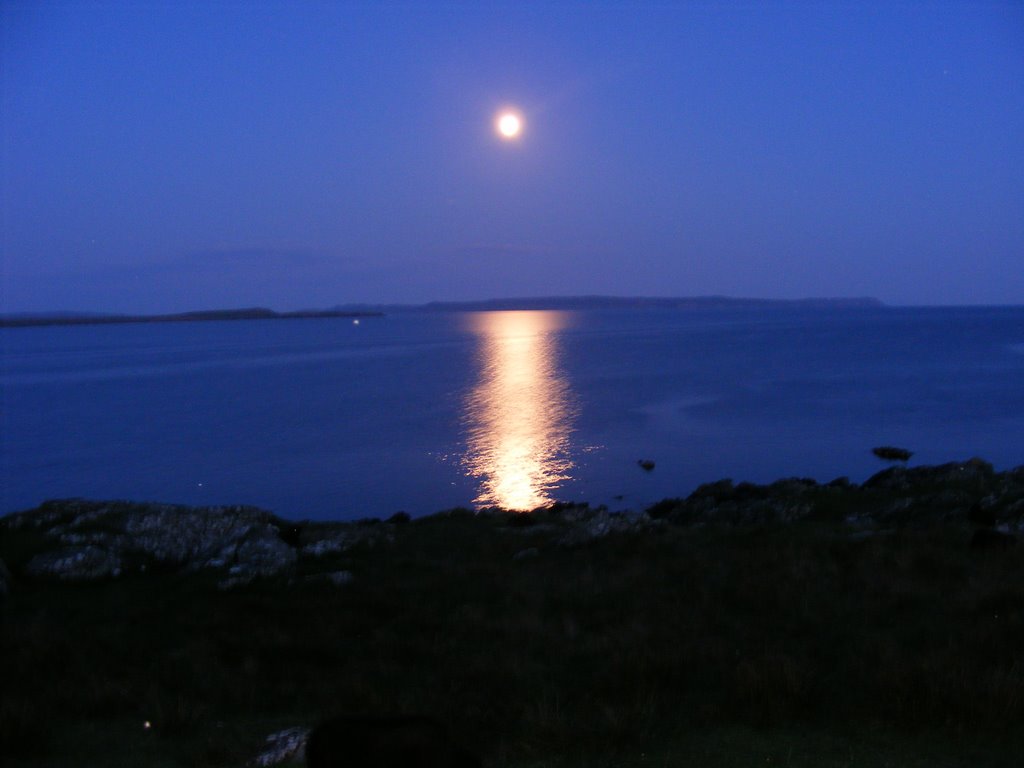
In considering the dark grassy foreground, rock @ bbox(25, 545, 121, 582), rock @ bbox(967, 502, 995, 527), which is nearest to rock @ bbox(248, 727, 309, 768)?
the dark grassy foreground

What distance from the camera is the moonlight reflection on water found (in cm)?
3862

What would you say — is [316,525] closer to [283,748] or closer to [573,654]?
[573,654]

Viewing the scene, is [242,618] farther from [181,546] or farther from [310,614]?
[181,546]

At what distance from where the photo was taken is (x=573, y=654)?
980 centimetres

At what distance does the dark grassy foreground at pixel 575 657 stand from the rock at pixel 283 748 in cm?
19

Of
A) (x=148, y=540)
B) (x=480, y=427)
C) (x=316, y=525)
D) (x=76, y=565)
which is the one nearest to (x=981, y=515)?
(x=316, y=525)

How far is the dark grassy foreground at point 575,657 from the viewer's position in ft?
22.5

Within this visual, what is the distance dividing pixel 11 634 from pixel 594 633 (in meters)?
8.96

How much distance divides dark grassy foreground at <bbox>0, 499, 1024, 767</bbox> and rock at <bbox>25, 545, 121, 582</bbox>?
1.08 feet

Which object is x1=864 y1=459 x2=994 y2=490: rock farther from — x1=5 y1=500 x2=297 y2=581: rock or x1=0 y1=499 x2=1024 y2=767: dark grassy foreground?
x1=5 y1=500 x2=297 y2=581: rock

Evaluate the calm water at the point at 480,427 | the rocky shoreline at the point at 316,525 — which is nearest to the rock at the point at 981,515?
the rocky shoreline at the point at 316,525

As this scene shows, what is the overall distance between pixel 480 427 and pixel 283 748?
163ft

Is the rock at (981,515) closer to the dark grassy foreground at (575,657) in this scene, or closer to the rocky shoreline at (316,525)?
the rocky shoreline at (316,525)

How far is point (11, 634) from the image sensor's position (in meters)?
11.0
